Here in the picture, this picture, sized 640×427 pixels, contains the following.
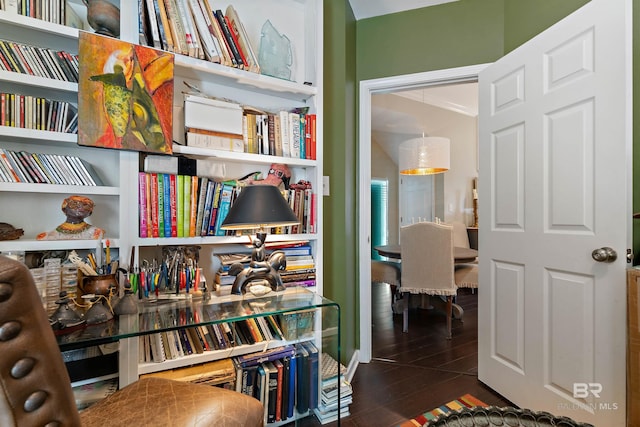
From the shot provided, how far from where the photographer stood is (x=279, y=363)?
1458 millimetres

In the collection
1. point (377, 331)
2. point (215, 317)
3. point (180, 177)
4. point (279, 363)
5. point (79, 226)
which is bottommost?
point (377, 331)

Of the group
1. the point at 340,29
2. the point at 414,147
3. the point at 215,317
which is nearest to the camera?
the point at 215,317

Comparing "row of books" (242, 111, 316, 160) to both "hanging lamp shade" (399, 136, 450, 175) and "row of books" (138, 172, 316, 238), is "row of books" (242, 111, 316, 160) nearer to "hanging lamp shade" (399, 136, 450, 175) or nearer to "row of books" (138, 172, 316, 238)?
"row of books" (138, 172, 316, 238)

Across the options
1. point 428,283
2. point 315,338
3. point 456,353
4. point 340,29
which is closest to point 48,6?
point 340,29

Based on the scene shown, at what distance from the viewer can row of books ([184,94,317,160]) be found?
4.74ft

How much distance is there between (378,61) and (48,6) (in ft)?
6.56

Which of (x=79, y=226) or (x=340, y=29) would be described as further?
(x=340, y=29)

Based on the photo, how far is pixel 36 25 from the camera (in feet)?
3.64

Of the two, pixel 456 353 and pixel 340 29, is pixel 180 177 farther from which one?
pixel 456 353

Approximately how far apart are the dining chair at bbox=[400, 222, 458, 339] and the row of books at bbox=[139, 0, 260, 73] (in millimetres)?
2071

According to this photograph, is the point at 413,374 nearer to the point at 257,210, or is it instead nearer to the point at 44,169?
the point at 257,210

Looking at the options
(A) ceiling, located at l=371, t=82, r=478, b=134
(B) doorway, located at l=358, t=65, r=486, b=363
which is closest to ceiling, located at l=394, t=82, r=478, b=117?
(A) ceiling, located at l=371, t=82, r=478, b=134

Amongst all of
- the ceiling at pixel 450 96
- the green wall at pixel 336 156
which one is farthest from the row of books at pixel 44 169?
the ceiling at pixel 450 96

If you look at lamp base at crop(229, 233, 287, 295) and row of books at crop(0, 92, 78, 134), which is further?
lamp base at crop(229, 233, 287, 295)
